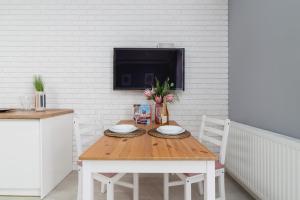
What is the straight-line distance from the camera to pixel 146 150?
1442mm

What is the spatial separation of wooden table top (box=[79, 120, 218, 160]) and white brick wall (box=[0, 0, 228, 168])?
152 centimetres

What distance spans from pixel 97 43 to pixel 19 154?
5.31 feet

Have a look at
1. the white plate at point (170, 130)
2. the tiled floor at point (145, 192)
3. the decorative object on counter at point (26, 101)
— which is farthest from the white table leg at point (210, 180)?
the decorative object on counter at point (26, 101)

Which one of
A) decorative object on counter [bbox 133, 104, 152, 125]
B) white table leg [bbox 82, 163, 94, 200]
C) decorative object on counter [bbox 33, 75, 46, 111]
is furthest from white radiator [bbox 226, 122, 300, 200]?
decorative object on counter [bbox 33, 75, 46, 111]

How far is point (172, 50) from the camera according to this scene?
10.2 ft

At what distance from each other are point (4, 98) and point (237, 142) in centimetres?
293

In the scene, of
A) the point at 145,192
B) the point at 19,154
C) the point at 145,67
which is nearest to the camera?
the point at 19,154

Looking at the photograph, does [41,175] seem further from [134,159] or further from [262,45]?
[262,45]

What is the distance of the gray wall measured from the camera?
1.85 m

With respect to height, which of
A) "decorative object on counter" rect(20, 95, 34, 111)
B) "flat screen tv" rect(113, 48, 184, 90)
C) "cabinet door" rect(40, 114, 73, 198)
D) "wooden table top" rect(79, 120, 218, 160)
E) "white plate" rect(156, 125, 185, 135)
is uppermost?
"flat screen tv" rect(113, 48, 184, 90)

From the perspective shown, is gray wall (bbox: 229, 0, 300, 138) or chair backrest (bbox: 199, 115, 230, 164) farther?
chair backrest (bbox: 199, 115, 230, 164)

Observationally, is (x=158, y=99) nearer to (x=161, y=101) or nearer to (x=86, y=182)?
(x=161, y=101)

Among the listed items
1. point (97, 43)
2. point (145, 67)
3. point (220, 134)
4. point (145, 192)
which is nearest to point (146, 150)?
point (220, 134)

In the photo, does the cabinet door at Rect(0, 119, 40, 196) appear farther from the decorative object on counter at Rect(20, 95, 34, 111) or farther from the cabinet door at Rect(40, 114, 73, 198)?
the decorative object on counter at Rect(20, 95, 34, 111)
